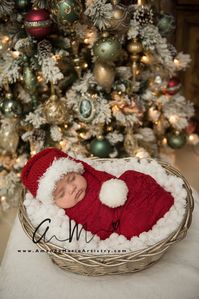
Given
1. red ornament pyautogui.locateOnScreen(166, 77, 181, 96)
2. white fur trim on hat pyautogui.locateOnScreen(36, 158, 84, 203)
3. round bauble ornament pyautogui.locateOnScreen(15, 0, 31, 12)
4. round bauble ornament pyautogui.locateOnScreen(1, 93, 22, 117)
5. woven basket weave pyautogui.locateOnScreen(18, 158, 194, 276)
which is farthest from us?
red ornament pyautogui.locateOnScreen(166, 77, 181, 96)

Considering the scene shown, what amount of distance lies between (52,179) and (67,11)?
539 millimetres

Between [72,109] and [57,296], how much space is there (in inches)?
28.4

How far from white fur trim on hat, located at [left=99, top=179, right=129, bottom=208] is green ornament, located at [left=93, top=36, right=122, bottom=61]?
0.47 m

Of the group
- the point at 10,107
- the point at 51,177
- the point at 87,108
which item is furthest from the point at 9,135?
the point at 51,177

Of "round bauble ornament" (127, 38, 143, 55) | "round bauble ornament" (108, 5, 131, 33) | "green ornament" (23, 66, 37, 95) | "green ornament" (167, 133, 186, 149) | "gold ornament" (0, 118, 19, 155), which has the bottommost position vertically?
"green ornament" (167, 133, 186, 149)

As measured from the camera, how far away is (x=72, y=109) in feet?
4.43

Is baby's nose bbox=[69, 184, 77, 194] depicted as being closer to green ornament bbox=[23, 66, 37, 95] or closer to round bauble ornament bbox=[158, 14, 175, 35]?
green ornament bbox=[23, 66, 37, 95]

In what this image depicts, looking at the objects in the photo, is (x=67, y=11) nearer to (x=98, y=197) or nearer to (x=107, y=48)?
(x=107, y=48)

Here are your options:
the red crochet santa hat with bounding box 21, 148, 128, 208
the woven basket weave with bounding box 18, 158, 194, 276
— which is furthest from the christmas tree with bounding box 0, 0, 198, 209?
the woven basket weave with bounding box 18, 158, 194, 276

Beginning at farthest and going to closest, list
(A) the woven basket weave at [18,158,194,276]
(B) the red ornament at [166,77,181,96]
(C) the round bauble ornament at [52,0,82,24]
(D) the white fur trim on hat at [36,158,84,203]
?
(B) the red ornament at [166,77,181,96]
(C) the round bauble ornament at [52,0,82,24]
(D) the white fur trim on hat at [36,158,84,203]
(A) the woven basket weave at [18,158,194,276]

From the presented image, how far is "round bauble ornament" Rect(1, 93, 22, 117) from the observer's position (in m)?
1.30

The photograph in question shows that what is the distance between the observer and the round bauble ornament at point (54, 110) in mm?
1271

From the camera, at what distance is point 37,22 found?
3.70 ft

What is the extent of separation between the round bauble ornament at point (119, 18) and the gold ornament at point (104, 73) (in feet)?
0.42
